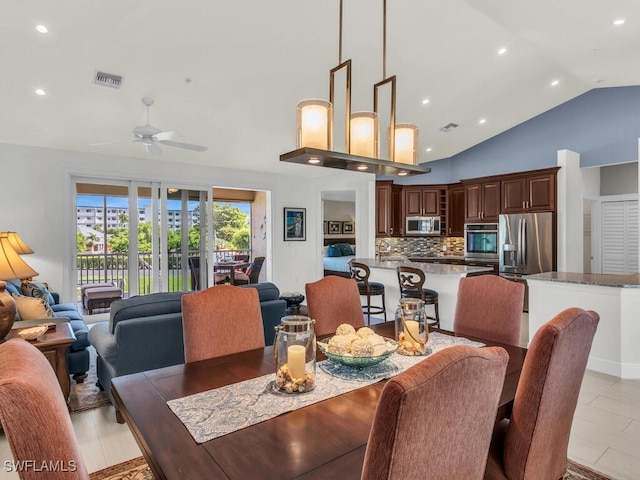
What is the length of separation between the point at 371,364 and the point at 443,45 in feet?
13.4

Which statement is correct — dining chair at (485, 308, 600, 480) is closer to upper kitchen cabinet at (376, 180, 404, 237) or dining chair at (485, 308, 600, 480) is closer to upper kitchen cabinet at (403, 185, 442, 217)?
upper kitchen cabinet at (376, 180, 404, 237)

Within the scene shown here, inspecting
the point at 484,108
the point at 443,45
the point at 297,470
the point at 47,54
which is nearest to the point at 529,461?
the point at 297,470

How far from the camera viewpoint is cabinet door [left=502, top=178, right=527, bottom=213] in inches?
249

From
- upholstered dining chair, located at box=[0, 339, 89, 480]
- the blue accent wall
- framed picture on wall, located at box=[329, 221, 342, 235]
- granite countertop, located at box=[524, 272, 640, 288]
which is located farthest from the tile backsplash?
upholstered dining chair, located at box=[0, 339, 89, 480]

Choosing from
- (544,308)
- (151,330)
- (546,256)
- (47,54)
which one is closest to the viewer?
(151,330)

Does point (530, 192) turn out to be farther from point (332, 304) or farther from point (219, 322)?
point (219, 322)

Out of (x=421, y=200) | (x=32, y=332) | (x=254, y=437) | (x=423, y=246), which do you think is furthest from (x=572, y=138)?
(x=32, y=332)

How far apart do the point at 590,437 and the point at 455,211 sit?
5.72 metres

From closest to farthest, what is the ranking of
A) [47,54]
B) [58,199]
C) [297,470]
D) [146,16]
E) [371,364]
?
[297,470] → [371,364] → [146,16] → [47,54] → [58,199]

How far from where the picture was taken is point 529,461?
128 centimetres

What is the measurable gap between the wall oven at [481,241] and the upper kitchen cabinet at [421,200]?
85 centimetres

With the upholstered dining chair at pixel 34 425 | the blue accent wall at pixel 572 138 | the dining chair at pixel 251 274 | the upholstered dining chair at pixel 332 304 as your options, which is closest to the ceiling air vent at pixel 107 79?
the upholstered dining chair at pixel 332 304

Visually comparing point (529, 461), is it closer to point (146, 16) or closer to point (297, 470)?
point (297, 470)

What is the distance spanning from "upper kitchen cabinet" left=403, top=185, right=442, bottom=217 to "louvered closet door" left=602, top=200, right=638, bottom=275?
2.96 metres
